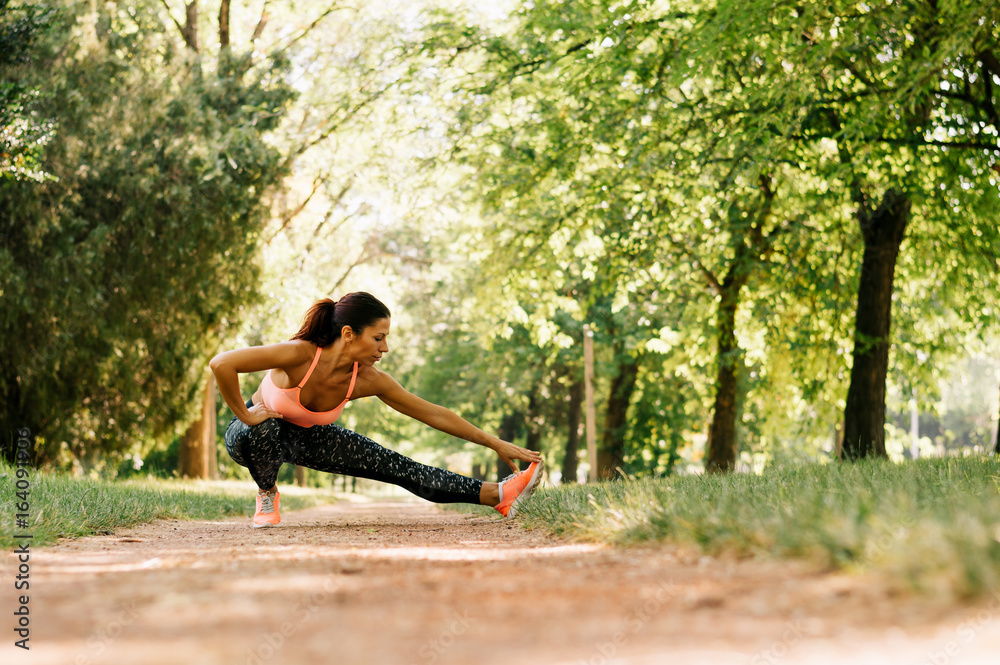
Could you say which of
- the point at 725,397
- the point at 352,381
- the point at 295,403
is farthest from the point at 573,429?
the point at 295,403

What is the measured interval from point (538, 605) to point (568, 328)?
1766 cm

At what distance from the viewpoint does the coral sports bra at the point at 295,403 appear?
5.56 meters

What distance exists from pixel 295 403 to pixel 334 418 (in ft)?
1.26

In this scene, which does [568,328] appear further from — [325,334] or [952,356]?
[325,334]

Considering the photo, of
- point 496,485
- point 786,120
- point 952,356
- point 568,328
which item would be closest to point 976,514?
point 496,485

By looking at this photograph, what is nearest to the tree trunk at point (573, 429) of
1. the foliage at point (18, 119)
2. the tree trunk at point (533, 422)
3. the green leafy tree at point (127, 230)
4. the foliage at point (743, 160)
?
the tree trunk at point (533, 422)

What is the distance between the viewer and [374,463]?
5879mm

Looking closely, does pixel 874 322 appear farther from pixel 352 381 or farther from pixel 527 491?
pixel 352 381

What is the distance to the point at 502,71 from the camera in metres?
11.0

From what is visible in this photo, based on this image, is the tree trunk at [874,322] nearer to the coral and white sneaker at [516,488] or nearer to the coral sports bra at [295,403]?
the coral and white sneaker at [516,488]

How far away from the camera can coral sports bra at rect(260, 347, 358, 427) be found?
5559 mm

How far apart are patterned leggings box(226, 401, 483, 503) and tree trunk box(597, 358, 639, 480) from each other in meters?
13.7

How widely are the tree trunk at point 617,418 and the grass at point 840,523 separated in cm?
1435

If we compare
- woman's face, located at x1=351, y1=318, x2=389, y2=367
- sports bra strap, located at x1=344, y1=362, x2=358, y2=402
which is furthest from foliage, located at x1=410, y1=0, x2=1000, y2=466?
sports bra strap, located at x1=344, y1=362, x2=358, y2=402
